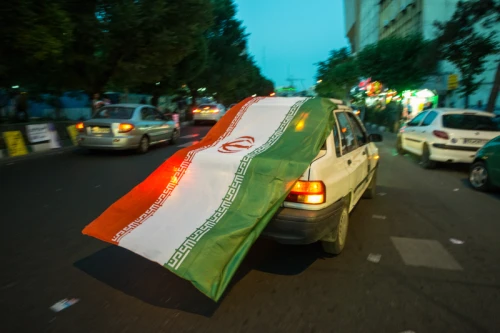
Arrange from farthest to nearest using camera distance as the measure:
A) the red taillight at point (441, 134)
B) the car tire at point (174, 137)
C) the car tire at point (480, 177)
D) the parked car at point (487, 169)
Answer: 1. the car tire at point (174, 137)
2. the red taillight at point (441, 134)
3. the car tire at point (480, 177)
4. the parked car at point (487, 169)

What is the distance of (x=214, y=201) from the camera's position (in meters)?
3.45

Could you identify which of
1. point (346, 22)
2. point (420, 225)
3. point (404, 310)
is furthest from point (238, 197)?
point (346, 22)

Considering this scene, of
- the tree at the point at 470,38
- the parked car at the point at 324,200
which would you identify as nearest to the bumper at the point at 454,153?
the parked car at the point at 324,200

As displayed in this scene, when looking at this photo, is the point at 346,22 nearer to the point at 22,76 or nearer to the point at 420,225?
the point at 22,76

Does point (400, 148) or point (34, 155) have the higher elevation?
point (34, 155)

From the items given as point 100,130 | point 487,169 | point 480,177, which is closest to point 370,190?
point 487,169

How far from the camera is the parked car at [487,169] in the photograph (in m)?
6.96

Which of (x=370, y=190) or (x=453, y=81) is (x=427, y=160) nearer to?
(x=370, y=190)

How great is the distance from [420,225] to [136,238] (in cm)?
390

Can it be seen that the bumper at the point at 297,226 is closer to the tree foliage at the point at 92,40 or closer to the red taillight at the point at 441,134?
the red taillight at the point at 441,134

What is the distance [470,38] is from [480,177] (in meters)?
9.70

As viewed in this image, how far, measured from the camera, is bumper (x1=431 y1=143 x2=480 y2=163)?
29.8 feet

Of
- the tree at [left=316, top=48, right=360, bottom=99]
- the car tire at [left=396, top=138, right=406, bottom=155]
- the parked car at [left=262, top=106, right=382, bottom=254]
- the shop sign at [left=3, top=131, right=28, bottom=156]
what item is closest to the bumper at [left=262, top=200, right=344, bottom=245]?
the parked car at [left=262, top=106, right=382, bottom=254]

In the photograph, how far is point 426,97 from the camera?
27312 millimetres
